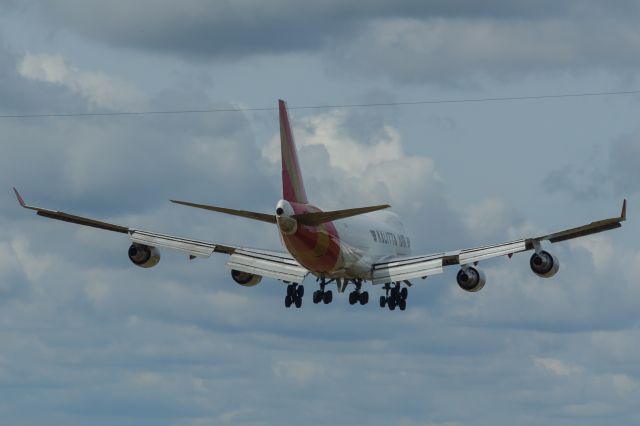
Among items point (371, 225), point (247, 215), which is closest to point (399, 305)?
point (371, 225)

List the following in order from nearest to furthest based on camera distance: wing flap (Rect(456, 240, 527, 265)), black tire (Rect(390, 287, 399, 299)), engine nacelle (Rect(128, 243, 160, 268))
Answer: wing flap (Rect(456, 240, 527, 265)) → engine nacelle (Rect(128, 243, 160, 268)) → black tire (Rect(390, 287, 399, 299))

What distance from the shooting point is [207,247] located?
8512 cm

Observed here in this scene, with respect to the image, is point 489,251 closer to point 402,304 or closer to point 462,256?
point 462,256

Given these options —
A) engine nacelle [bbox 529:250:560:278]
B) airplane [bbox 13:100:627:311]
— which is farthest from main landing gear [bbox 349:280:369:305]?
engine nacelle [bbox 529:250:560:278]

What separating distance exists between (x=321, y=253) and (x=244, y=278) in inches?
309

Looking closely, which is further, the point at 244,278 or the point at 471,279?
the point at 244,278

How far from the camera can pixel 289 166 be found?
85125 millimetres

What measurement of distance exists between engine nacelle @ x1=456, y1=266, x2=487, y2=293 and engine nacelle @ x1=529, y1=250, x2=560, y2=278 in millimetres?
3962

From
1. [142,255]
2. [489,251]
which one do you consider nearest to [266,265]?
[142,255]

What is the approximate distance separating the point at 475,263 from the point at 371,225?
10343 mm

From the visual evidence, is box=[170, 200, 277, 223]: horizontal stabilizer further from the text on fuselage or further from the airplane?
the text on fuselage

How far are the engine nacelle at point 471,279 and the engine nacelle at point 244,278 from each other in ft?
41.4

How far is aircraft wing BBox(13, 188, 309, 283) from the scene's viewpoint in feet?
276

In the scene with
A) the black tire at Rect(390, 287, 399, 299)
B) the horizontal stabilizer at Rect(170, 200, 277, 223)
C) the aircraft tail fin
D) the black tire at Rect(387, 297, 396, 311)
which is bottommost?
the horizontal stabilizer at Rect(170, 200, 277, 223)
